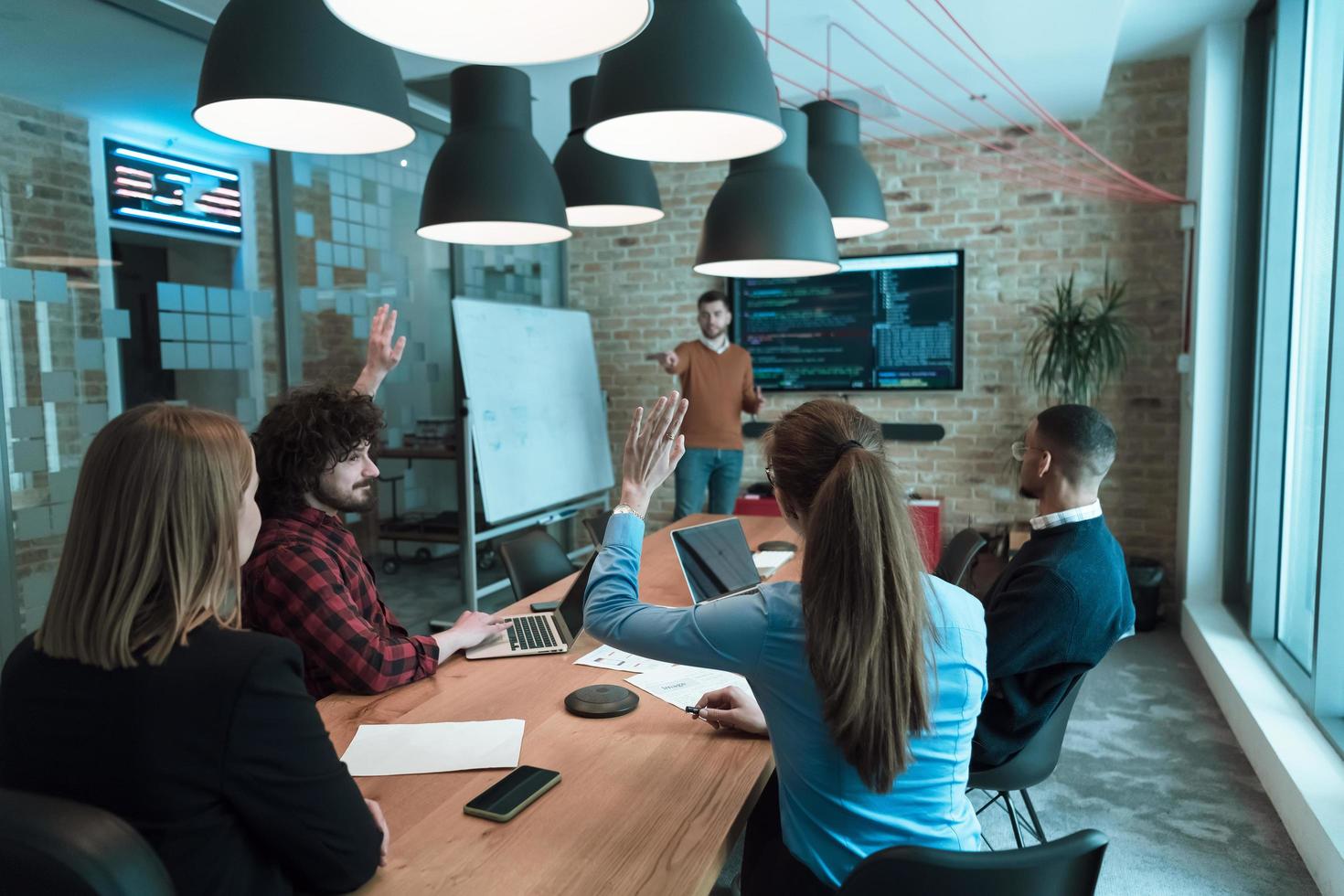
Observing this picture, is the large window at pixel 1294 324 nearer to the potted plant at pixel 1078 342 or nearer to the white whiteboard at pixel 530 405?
the potted plant at pixel 1078 342

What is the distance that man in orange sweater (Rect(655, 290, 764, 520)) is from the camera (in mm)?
5203

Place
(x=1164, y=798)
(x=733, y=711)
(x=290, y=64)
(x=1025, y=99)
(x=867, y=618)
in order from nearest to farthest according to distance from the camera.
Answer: (x=867, y=618), (x=290, y=64), (x=733, y=711), (x=1164, y=798), (x=1025, y=99)

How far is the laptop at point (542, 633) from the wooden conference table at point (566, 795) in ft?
0.24

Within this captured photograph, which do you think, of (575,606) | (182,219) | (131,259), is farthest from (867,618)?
(182,219)

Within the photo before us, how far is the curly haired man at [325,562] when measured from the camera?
178 centimetres

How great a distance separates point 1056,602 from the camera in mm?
1876

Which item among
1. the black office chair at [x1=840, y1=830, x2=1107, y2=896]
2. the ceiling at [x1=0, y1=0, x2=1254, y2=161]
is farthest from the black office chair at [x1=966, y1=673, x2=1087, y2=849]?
the ceiling at [x1=0, y1=0, x2=1254, y2=161]

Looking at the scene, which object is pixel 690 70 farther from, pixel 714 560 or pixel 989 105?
pixel 989 105

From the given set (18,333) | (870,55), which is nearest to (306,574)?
(18,333)

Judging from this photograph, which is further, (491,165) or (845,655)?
(491,165)

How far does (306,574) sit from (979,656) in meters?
1.25

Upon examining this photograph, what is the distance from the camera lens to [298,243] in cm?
405

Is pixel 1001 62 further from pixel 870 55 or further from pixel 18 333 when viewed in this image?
pixel 18 333

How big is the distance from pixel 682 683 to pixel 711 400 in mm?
3361
